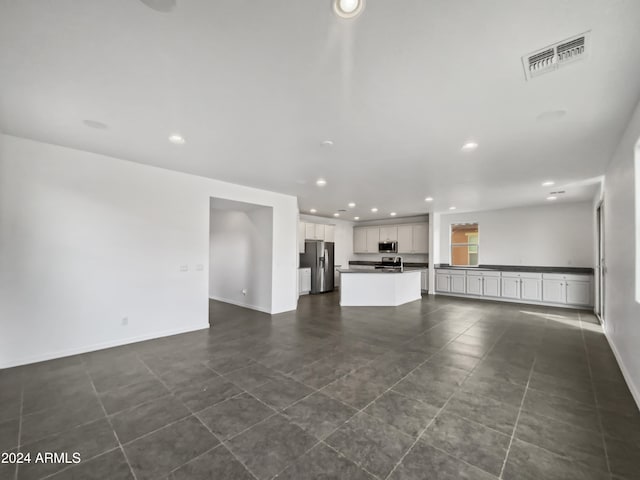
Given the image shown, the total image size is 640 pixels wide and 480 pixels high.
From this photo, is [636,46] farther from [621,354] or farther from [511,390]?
[621,354]

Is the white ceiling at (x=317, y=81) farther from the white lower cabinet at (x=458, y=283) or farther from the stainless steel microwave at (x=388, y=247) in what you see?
the stainless steel microwave at (x=388, y=247)

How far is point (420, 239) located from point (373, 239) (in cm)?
185

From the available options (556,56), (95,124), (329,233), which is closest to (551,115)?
(556,56)

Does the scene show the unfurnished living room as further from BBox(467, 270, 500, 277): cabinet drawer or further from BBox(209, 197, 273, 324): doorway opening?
BBox(467, 270, 500, 277): cabinet drawer

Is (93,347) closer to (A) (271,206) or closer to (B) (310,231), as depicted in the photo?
(A) (271,206)

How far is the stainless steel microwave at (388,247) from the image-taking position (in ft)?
32.4

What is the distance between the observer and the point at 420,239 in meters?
9.38

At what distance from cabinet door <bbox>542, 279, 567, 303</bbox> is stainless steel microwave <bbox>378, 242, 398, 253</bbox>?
4342mm

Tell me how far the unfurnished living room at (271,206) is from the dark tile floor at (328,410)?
23mm

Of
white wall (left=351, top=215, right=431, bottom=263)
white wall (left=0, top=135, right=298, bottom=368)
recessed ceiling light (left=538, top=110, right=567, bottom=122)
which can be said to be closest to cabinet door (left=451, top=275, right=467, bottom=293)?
white wall (left=351, top=215, right=431, bottom=263)

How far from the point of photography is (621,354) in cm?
320

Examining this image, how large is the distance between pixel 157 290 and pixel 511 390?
487 cm

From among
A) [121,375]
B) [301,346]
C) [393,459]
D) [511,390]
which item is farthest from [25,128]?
[511,390]

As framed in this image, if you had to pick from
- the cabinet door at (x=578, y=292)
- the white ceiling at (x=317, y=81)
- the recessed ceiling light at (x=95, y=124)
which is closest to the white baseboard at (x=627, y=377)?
the white ceiling at (x=317, y=81)
